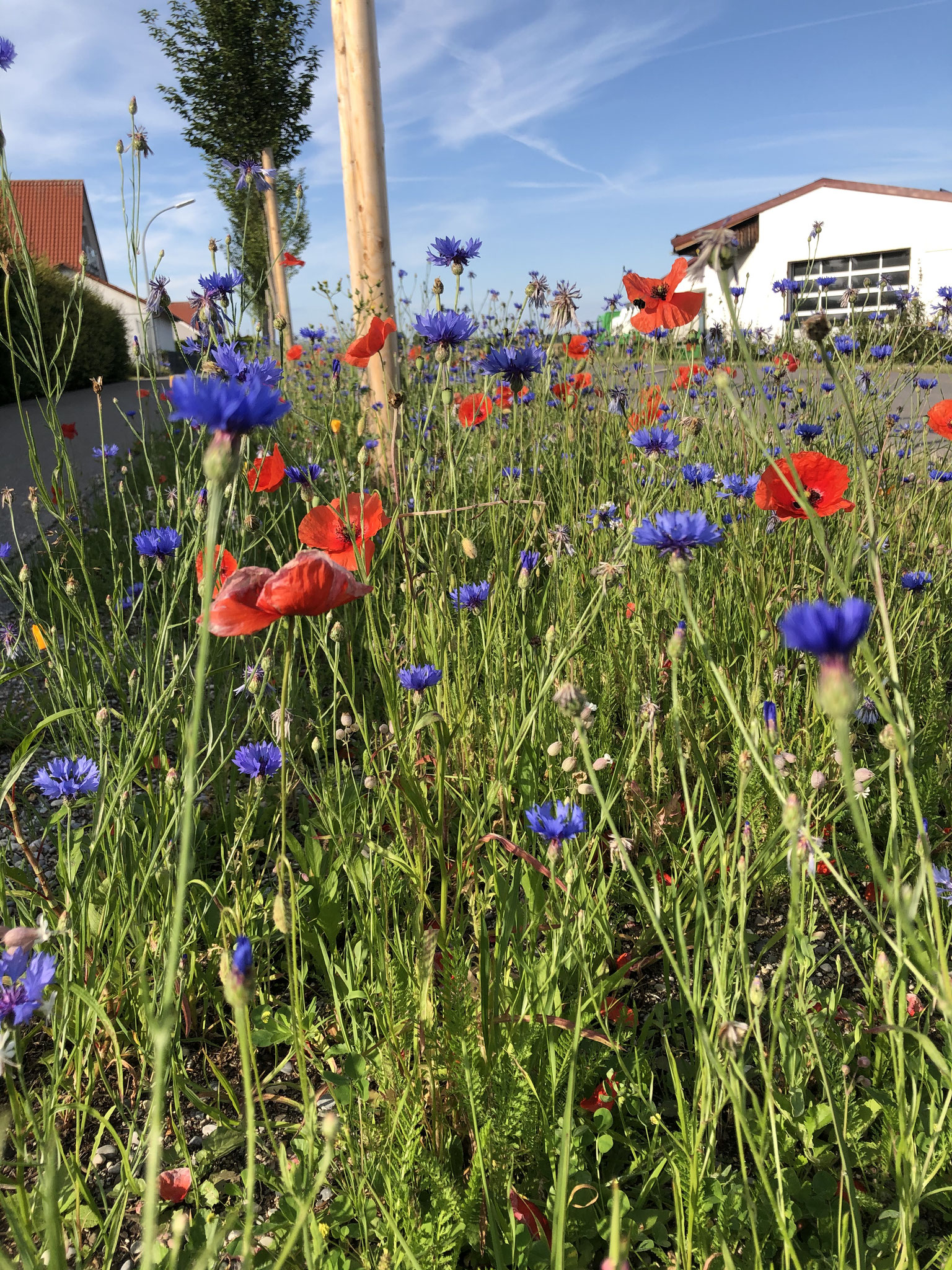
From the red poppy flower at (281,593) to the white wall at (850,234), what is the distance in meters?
20.5

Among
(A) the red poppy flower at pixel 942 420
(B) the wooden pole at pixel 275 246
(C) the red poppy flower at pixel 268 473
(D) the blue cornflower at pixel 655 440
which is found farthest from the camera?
(B) the wooden pole at pixel 275 246

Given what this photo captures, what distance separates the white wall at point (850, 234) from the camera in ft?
64.7

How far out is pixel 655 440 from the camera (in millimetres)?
2006

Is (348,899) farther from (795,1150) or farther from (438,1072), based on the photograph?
(795,1150)

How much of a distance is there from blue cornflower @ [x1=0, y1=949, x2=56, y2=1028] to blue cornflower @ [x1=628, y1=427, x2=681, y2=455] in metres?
1.66

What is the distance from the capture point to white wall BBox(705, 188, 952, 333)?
1972 cm

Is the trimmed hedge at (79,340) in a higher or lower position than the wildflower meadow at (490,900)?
higher

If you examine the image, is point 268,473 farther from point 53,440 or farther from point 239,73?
point 239,73

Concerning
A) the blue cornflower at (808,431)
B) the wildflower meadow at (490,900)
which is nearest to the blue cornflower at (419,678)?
the wildflower meadow at (490,900)

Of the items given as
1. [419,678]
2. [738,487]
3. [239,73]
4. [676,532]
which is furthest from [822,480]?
[239,73]

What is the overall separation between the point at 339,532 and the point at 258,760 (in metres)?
0.46

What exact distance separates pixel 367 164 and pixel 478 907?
3160 millimetres

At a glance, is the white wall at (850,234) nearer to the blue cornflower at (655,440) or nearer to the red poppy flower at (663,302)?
the red poppy flower at (663,302)

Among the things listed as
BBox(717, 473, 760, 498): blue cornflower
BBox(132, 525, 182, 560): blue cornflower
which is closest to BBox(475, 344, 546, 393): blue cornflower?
BBox(717, 473, 760, 498): blue cornflower
